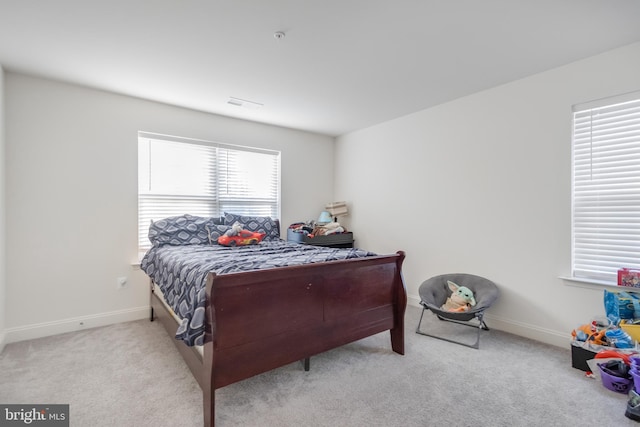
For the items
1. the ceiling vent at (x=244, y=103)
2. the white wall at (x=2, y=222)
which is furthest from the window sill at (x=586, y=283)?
the white wall at (x=2, y=222)

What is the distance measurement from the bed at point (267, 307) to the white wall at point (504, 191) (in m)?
1.21

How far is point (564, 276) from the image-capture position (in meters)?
2.55

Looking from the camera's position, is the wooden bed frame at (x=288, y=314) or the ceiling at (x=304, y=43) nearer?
the wooden bed frame at (x=288, y=314)

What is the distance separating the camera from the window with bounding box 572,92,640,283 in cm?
229

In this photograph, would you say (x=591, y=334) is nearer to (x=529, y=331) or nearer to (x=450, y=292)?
(x=529, y=331)

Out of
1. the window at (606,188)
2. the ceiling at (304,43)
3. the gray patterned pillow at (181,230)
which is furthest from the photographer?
the gray patterned pillow at (181,230)

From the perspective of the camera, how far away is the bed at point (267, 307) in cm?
159

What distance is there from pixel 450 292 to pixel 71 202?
3889 mm

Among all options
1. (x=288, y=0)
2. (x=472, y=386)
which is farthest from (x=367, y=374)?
(x=288, y=0)

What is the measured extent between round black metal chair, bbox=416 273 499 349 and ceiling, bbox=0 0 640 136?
1.94 m

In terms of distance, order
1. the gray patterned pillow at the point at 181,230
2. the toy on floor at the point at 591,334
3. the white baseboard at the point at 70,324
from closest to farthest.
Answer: the toy on floor at the point at 591,334
the white baseboard at the point at 70,324
the gray patterned pillow at the point at 181,230

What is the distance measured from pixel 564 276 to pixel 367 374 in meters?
1.89

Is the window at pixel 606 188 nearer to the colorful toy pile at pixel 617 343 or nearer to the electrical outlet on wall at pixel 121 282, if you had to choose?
the colorful toy pile at pixel 617 343

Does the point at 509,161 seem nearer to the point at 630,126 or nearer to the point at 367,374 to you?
the point at 630,126
